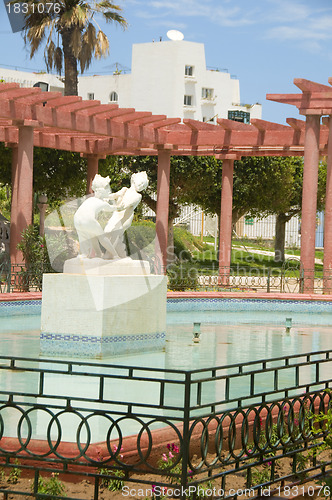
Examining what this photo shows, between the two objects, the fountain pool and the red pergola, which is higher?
the red pergola

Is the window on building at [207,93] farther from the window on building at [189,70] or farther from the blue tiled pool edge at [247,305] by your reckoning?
the blue tiled pool edge at [247,305]

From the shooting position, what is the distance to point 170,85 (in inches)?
2253

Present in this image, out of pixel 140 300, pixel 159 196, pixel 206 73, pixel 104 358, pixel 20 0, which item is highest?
pixel 206 73

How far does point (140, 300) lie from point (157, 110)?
49.0 metres

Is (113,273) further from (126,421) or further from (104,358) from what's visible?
(126,421)

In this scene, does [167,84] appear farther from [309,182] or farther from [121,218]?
[121,218]

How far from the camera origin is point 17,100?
54.6ft

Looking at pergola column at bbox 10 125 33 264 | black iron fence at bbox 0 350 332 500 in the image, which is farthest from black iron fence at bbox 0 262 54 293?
black iron fence at bbox 0 350 332 500

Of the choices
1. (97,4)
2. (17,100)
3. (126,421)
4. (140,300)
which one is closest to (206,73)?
(97,4)

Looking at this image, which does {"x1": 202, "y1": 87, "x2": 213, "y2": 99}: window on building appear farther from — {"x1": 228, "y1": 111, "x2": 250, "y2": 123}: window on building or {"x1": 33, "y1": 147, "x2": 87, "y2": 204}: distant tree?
{"x1": 33, "y1": 147, "x2": 87, "y2": 204}: distant tree

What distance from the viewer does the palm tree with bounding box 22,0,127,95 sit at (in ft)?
86.1

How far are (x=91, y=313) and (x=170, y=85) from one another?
162 ft

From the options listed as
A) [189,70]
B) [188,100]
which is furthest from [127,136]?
[188,100]

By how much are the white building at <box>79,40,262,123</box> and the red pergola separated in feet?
113
